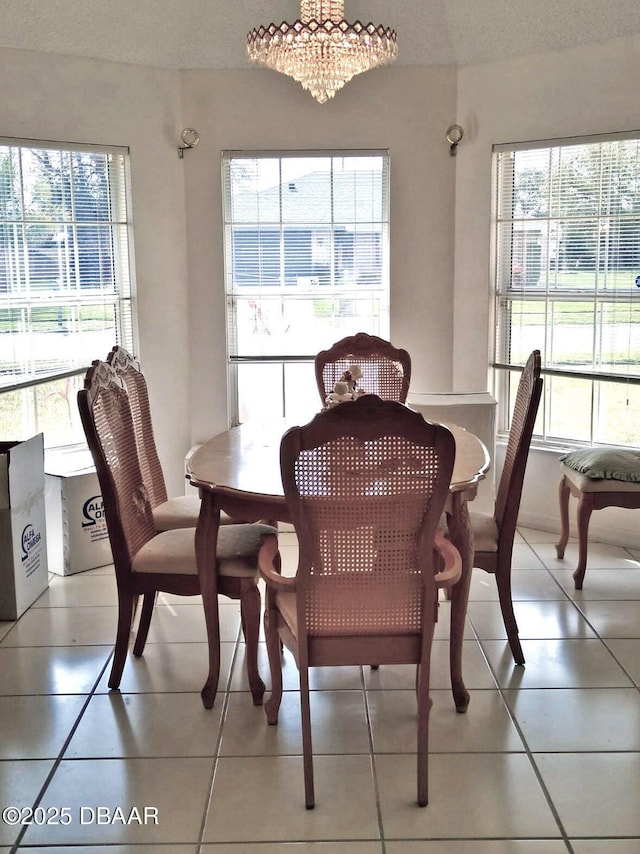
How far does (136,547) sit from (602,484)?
2090 millimetres

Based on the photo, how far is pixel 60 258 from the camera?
4.74m

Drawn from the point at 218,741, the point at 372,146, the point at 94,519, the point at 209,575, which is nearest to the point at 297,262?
the point at 372,146

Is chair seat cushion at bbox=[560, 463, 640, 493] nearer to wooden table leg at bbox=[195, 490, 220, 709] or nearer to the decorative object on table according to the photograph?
the decorative object on table

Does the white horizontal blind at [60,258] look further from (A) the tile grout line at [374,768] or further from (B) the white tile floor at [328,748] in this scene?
(A) the tile grout line at [374,768]

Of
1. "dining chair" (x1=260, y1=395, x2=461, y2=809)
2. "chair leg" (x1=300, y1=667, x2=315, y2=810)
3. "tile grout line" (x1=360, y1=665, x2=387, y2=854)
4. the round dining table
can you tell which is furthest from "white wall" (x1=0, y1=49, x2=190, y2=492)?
"chair leg" (x1=300, y1=667, x2=315, y2=810)

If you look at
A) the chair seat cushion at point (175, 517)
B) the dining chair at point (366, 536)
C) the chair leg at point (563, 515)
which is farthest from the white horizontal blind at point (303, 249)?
the dining chair at point (366, 536)

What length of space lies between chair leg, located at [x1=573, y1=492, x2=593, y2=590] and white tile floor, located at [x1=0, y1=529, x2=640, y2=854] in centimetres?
27

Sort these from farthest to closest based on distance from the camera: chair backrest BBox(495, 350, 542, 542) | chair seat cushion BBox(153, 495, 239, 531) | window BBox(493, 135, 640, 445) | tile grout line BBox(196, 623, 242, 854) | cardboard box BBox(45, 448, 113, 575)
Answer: window BBox(493, 135, 640, 445) → cardboard box BBox(45, 448, 113, 575) → chair seat cushion BBox(153, 495, 239, 531) → chair backrest BBox(495, 350, 542, 542) → tile grout line BBox(196, 623, 242, 854)

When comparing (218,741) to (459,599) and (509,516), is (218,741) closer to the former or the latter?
(459,599)

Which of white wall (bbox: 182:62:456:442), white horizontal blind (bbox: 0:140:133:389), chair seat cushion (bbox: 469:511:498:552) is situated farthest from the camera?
white wall (bbox: 182:62:456:442)

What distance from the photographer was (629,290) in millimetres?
4688

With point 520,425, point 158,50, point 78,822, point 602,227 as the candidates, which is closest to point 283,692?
point 78,822

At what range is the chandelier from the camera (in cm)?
371

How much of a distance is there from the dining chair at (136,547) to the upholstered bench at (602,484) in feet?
5.20
